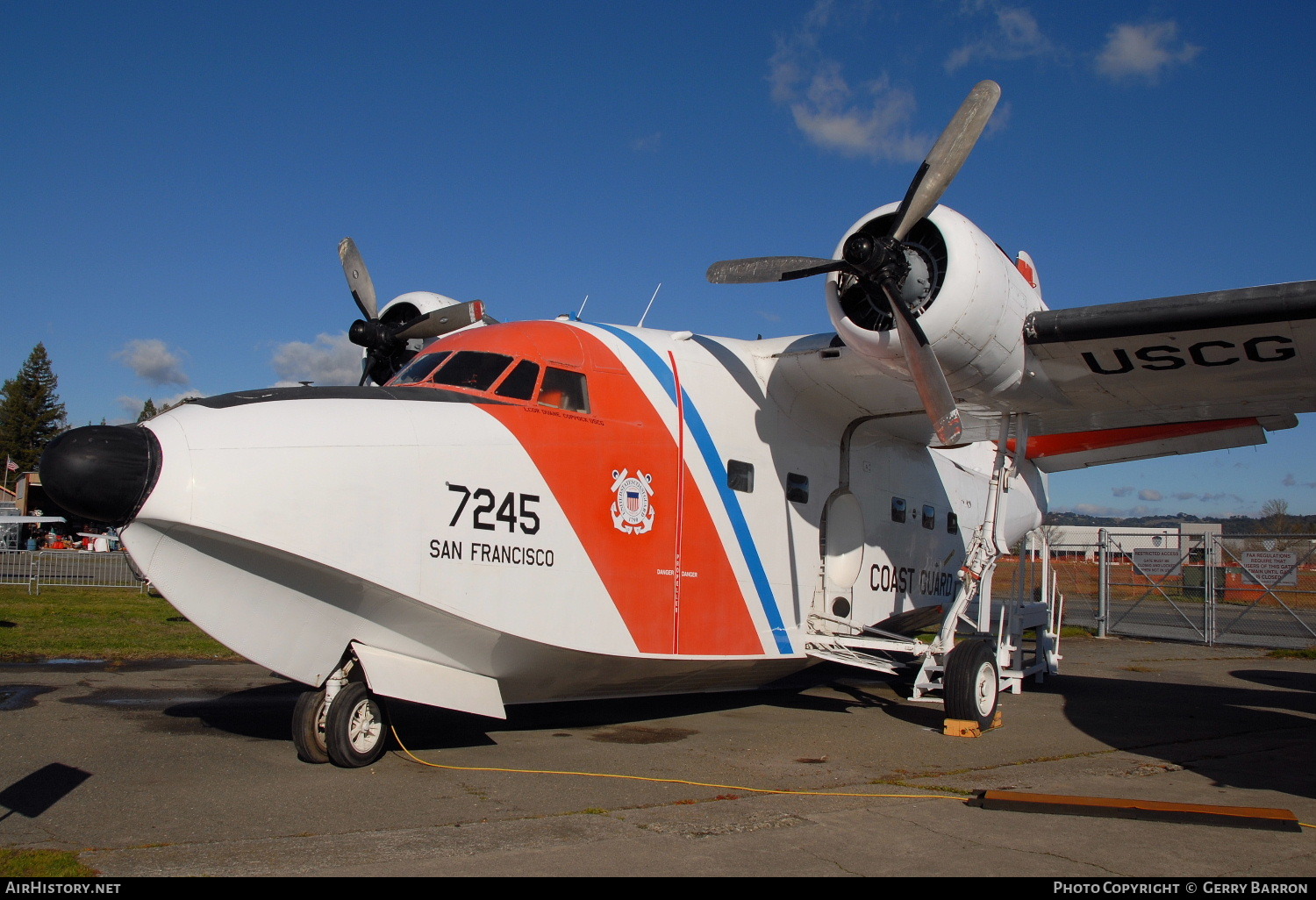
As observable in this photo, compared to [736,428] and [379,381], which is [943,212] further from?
[379,381]

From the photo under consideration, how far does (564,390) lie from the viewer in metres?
7.90

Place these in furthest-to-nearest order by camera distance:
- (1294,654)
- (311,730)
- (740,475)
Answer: (1294,654) < (740,475) < (311,730)

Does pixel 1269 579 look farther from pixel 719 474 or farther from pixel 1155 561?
pixel 719 474

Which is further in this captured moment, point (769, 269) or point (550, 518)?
point (769, 269)

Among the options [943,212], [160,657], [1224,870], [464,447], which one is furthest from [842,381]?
[160,657]

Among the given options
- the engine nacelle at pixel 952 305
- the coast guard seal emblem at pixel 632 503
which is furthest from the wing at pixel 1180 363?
the coast guard seal emblem at pixel 632 503

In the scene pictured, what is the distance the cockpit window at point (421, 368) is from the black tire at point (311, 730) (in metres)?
2.57

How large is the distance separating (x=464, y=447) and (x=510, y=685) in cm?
204

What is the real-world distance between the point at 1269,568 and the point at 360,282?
20451mm

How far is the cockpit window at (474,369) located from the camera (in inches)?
299

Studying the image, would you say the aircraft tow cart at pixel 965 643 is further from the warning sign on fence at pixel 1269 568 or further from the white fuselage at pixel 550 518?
the warning sign on fence at pixel 1269 568

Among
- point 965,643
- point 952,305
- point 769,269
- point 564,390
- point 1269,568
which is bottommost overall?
point 965,643

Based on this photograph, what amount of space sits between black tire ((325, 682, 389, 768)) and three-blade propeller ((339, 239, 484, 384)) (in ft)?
14.6

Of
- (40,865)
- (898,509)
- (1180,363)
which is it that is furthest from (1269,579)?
(40,865)
